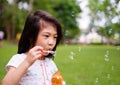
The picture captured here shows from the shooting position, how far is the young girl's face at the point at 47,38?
6.07 feet

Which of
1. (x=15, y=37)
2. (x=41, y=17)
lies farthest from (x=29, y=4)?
(x=41, y=17)

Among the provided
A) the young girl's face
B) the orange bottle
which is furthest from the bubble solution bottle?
the young girl's face

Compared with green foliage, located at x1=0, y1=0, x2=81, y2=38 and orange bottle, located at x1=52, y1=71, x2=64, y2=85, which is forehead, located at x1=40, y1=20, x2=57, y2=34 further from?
Result: green foliage, located at x1=0, y1=0, x2=81, y2=38

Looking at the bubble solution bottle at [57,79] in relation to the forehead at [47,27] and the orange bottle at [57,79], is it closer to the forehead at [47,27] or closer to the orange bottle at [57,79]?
the orange bottle at [57,79]

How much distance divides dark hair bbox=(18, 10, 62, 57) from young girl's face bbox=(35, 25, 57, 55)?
3cm

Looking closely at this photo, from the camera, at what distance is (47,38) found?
1.87 m

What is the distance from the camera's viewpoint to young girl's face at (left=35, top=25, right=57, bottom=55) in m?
1.85

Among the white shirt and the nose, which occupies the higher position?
the nose

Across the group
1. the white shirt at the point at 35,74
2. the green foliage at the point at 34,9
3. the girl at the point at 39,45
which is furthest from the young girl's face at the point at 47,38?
the green foliage at the point at 34,9

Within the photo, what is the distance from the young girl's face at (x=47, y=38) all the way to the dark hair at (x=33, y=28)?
0.03m

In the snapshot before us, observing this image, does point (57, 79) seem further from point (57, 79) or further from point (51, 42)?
point (51, 42)

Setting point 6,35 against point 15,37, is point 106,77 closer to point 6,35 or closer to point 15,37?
point 15,37

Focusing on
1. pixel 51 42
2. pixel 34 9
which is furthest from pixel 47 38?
pixel 34 9

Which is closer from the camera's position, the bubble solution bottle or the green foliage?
the bubble solution bottle
